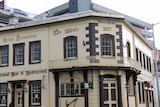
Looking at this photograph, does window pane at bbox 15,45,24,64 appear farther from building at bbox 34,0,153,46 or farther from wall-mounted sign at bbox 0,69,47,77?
building at bbox 34,0,153,46

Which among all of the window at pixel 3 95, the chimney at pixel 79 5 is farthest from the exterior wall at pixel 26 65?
the chimney at pixel 79 5

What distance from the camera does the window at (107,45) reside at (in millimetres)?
24766

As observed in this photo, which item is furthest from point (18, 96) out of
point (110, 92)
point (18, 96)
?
point (110, 92)

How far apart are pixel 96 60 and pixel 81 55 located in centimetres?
142

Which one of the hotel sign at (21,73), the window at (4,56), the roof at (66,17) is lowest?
the hotel sign at (21,73)

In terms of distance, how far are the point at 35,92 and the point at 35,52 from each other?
3.53m

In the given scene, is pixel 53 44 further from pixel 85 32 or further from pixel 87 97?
pixel 87 97

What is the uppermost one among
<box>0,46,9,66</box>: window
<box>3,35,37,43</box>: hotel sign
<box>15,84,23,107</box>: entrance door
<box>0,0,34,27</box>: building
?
<box>0,0,34,27</box>: building

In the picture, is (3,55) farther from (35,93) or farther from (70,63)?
(70,63)

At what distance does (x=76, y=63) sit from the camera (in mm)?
24484

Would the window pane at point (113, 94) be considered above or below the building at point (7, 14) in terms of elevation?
below

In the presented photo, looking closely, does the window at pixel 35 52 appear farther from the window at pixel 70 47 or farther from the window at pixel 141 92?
the window at pixel 141 92

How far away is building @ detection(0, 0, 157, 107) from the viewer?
947 inches

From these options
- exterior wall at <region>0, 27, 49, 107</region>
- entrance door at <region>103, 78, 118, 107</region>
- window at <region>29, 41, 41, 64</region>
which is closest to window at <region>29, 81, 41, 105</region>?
exterior wall at <region>0, 27, 49, 107</region>
